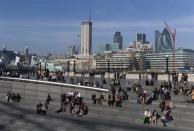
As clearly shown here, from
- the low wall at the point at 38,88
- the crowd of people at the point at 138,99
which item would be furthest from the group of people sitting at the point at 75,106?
the low wall at the point at 38,88

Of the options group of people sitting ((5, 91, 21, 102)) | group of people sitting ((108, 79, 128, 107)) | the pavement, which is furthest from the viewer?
group of people sitting ((5, 91, 21, 102))

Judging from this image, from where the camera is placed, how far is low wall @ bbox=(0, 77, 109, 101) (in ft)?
128

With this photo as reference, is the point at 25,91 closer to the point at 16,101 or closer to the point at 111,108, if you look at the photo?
the point at 16,101

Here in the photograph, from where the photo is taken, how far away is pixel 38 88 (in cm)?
4078

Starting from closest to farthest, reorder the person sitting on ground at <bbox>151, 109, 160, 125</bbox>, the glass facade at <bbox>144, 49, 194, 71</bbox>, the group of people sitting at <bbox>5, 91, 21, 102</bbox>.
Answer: the person sitting on ground at <bbox>151, 109, 160, 125</bbox>, the group of people sitting at <bbox>5, 91, 21, 102</bbox>, the glass facade at <bbox>144, 49, 194, 71</bbox>

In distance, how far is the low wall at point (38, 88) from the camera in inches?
1534

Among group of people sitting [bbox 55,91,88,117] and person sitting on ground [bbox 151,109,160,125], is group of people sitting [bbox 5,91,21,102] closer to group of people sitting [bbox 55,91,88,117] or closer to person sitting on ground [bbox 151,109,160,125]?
group of people sitting [bbox 55,91,88,117]

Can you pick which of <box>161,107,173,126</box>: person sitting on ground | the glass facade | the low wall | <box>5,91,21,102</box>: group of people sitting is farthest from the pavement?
the glass facade

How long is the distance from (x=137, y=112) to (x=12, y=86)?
14.8 m

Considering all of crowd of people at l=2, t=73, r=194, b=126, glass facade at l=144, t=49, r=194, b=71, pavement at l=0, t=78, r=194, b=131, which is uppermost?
glass facade at l=144, t=49, r=194, b=71

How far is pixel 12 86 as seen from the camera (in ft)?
138

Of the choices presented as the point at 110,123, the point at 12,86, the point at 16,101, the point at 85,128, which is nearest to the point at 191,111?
the point at 110,123

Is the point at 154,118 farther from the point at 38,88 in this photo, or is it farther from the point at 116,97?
the point at 38,88

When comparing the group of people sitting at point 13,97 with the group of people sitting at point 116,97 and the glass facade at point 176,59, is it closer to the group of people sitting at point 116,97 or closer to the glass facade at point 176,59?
the group of people sitting at point 116,97
